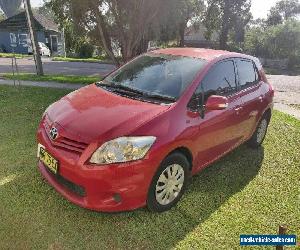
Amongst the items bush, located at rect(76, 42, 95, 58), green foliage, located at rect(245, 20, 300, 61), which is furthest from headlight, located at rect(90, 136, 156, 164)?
green foliage, located at rect(245, 20, 300, 61)

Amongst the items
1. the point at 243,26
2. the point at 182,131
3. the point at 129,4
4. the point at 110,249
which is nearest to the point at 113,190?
the point at 110,249

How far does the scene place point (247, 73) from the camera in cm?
528

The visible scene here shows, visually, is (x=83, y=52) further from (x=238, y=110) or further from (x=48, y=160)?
(x=48, y=160)

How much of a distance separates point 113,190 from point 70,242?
0.69m

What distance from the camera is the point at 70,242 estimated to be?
10.8ft

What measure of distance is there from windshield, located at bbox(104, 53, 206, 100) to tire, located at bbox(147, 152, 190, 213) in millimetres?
761

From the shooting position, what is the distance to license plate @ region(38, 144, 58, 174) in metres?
3.49

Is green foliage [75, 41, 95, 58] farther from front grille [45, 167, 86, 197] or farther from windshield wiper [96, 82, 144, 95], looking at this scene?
front grille [45, 167, 86, 197]

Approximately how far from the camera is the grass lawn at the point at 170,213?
3.39m

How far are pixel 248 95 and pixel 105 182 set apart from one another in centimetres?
286

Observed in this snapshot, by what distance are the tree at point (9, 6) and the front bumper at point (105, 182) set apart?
97876 millimetres

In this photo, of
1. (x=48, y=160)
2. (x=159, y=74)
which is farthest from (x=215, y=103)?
(x=48, y=160)

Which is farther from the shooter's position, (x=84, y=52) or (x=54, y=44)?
(x=54, y=44)

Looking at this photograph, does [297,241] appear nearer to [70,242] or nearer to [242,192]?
[242,192]
